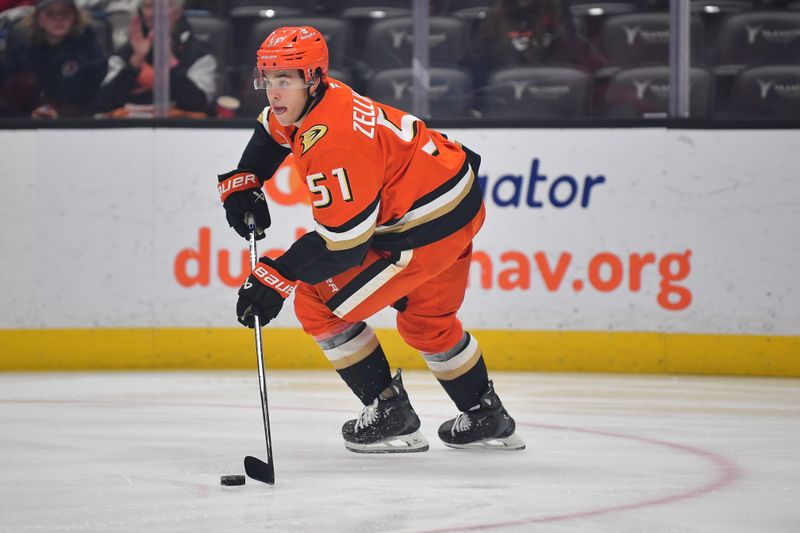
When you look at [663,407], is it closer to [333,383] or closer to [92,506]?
[333,383]

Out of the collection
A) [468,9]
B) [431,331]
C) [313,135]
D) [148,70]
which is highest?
[468,9]

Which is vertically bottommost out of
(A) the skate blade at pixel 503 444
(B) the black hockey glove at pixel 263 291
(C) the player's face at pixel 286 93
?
(A) the skate blade at pixel 503 444

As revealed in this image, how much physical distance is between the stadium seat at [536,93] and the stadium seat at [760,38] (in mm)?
650

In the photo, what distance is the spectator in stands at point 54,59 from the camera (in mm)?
6062

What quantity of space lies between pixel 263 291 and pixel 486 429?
88 cm

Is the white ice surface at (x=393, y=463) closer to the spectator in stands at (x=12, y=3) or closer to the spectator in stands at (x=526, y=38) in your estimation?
the spectator in stands at (x=526, y=38)

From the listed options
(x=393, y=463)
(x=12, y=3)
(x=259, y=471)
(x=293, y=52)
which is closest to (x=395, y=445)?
(x=393, y=463)

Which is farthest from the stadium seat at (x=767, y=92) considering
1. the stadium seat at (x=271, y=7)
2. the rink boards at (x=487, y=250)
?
the stadium seat at (x=271, y=7)

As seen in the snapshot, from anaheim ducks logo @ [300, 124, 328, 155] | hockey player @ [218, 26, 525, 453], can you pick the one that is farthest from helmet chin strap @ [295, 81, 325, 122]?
anaheim ducks logo @ [300, 124, 328, 155]

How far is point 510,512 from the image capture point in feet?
8.89

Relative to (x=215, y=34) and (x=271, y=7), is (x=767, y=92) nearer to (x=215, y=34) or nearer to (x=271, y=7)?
(x=271, y=7)

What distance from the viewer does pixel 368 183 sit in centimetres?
311

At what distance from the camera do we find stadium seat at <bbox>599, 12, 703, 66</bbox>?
233 inches

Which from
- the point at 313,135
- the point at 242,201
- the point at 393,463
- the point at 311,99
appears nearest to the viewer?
the point at 313,135
